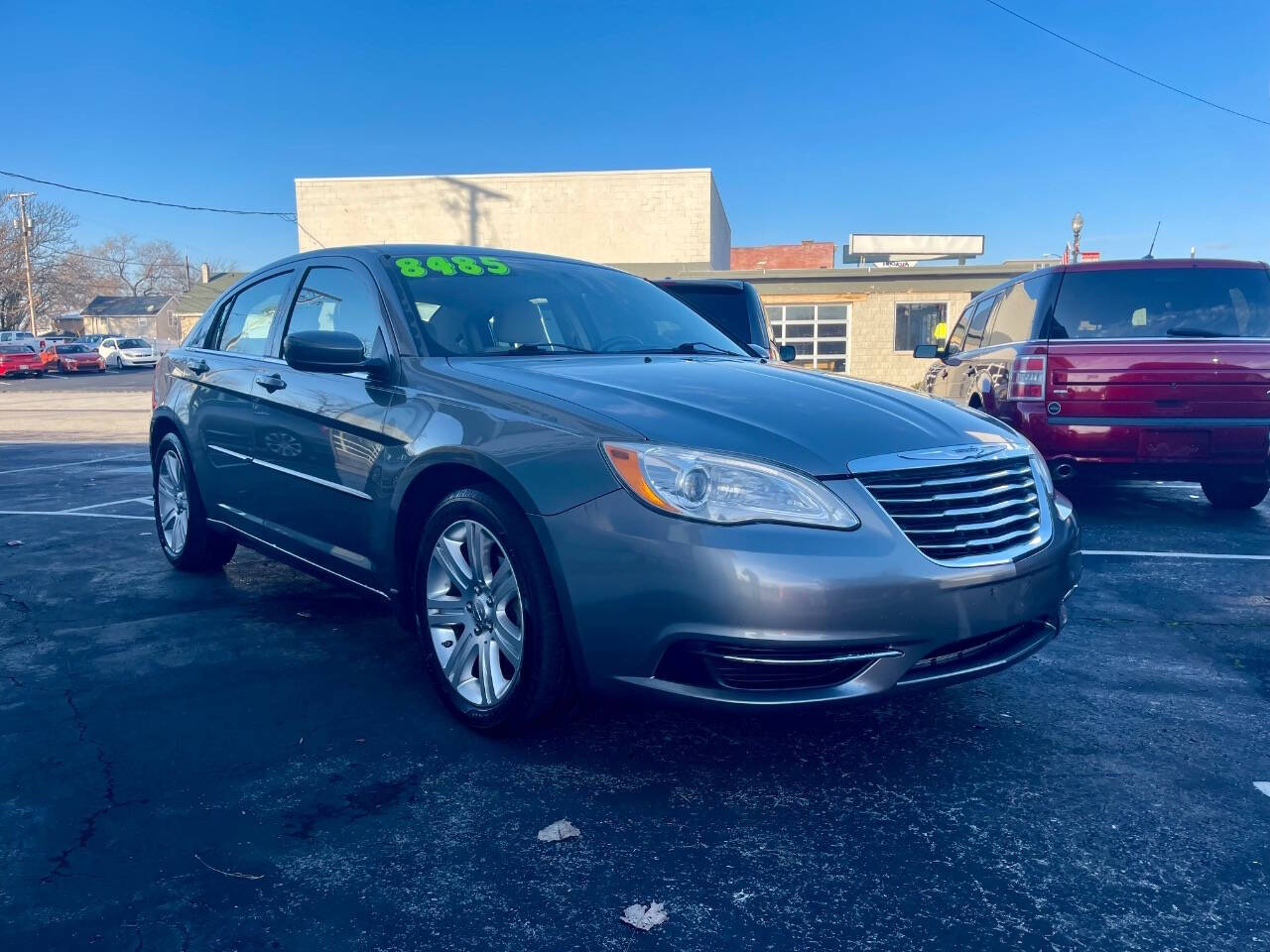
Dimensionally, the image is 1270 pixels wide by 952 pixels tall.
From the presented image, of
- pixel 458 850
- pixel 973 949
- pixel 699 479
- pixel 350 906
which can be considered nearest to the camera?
pixel 973 949

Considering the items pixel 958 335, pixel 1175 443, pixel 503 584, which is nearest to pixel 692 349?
pixel 503 584

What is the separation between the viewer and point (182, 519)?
18.1 ft

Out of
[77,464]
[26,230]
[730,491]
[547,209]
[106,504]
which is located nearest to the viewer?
[730,491]

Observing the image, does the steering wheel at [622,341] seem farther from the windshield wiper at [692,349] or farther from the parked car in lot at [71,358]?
the parked car in lot at [71,358]

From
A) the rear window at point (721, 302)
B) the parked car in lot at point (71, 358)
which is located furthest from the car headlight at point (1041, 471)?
the parked car in lot at point (71, 358)

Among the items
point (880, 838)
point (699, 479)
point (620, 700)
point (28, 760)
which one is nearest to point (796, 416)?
point (699, 479)

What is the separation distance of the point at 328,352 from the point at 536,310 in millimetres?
898

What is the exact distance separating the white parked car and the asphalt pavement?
47991mm

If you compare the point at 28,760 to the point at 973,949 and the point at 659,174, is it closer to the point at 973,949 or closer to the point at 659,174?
the point at 973,949

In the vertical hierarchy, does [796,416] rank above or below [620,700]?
above

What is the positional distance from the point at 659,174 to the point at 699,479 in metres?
34.6

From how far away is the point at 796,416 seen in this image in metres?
3.08

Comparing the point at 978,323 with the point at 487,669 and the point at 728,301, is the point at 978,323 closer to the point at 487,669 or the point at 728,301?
the point at 728,301

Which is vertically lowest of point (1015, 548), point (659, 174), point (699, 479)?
point (1015, 548)
